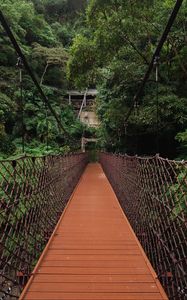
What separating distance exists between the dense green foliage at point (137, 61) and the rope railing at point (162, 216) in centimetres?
233

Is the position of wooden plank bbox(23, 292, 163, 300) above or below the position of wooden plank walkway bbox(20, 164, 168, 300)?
Result: above

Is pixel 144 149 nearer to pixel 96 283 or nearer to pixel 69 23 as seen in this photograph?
pixel 96 283

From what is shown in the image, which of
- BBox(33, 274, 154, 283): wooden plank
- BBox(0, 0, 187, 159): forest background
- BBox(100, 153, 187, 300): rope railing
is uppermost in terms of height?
BBox(0, 0, 187, 159): forest background

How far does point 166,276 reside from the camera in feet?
5.90

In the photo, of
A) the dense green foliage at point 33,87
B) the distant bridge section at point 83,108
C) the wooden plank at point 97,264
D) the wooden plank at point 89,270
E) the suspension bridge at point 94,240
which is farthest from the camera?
the distant bridge section at point 83,108

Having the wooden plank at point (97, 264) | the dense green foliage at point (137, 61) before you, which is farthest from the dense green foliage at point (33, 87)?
the wooden plank at point (97, 264)

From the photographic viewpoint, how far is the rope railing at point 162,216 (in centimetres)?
169

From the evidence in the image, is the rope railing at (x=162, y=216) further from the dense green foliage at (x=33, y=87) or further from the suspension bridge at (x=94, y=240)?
the dense green foliage at (x=33, y=87)

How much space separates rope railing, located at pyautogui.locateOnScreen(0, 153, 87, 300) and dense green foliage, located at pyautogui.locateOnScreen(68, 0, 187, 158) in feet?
8.20

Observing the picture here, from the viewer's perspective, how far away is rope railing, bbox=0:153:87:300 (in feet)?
5.66

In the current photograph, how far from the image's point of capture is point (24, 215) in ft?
7.14

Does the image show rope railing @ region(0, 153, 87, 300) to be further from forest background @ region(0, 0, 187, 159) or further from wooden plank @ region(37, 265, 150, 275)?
forest background @ region(0, 0, 187, 159)

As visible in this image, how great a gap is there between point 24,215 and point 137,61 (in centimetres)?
485

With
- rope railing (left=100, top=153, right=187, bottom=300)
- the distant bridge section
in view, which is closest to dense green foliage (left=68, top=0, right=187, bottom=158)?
rope railing (left=100, top=153, right=187, bottom=300)
